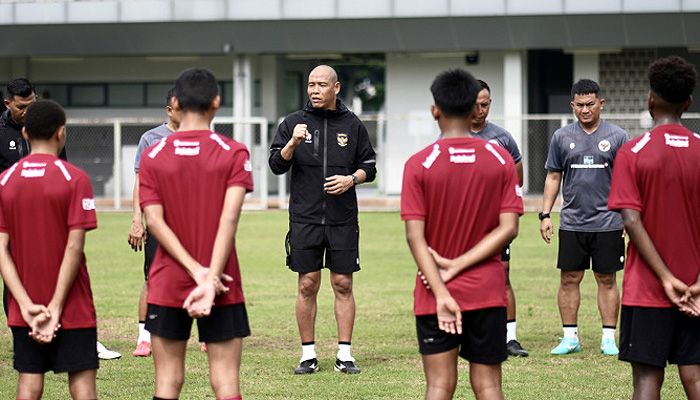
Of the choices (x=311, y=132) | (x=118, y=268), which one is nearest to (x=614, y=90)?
A: (x=118, y=268)

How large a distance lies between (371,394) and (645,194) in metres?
3.23

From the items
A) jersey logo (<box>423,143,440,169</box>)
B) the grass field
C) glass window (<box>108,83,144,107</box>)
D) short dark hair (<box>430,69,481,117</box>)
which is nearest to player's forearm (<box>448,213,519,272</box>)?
jersey logo (<box>423,143,440,169</box>)

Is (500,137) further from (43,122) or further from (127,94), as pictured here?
(127,94)

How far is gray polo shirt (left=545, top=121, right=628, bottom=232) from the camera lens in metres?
11.2

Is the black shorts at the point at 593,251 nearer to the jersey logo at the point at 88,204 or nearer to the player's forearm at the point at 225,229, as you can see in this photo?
the player's forearm at the point at 225,229

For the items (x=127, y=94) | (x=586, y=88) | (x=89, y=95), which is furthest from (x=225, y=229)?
(x=89, y=95)

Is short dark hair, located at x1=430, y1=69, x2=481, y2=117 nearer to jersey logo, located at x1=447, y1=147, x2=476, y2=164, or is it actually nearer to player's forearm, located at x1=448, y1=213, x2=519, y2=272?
jersey logo, located at x1=447, y1=147, x2=476, y2=164

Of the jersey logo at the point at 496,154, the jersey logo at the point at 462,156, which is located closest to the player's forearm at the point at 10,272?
the jersey logo at the point at 462,156

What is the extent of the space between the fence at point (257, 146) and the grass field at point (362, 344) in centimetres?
1238

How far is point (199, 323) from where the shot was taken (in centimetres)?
674

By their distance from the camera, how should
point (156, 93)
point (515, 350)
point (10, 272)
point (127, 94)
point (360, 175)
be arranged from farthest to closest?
point (127, 94) < point (156, 93) < point (515, 350) < point (360, 175) < point (10, 272)

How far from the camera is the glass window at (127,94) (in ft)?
128

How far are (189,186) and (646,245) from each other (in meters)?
2.46

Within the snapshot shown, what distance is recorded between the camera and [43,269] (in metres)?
6.70
